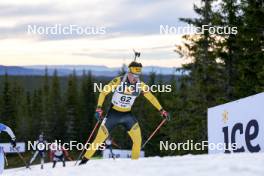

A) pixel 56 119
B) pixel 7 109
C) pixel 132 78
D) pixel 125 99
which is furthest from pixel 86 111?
pixel 132 78

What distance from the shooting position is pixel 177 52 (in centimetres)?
4012

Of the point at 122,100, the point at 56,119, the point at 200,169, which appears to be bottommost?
the point at 200,169

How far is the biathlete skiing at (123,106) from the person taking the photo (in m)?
12.7

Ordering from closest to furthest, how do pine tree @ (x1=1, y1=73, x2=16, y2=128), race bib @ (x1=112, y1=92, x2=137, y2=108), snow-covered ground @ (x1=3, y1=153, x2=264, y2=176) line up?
snow-covered ground @ (x1=3, y1=153, x2=264, y2=176) < race bib @ (x1=112, y1=92, x2=137, y2=108) < pine tree @ (x1=1, y1=73, x2=16, y2=128)

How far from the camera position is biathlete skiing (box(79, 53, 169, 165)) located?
12.7m

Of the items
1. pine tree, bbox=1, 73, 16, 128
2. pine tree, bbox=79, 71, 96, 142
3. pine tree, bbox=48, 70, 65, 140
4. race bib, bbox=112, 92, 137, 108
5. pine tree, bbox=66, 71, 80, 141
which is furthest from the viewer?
pine tree, bbox=48, 70, 65, 140

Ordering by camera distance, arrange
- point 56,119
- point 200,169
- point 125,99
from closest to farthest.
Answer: point 200,169, point 125,99, point 56,119

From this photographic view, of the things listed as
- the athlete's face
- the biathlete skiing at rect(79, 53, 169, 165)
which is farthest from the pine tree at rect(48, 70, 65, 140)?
the athlete's face

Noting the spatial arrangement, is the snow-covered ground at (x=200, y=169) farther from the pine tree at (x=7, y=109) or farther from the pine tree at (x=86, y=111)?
the pine tree at (x=86, y=111)

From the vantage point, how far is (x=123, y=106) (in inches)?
511

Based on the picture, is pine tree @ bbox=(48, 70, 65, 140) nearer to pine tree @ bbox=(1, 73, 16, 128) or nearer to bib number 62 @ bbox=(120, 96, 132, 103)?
pine tree @ bbox=(1, 73, 16, 128)

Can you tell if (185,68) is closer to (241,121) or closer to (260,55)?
(260,55)

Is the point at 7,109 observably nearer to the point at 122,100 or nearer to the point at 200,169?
the point at 122,100

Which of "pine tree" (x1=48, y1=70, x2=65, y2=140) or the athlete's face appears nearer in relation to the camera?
the athlete's face
